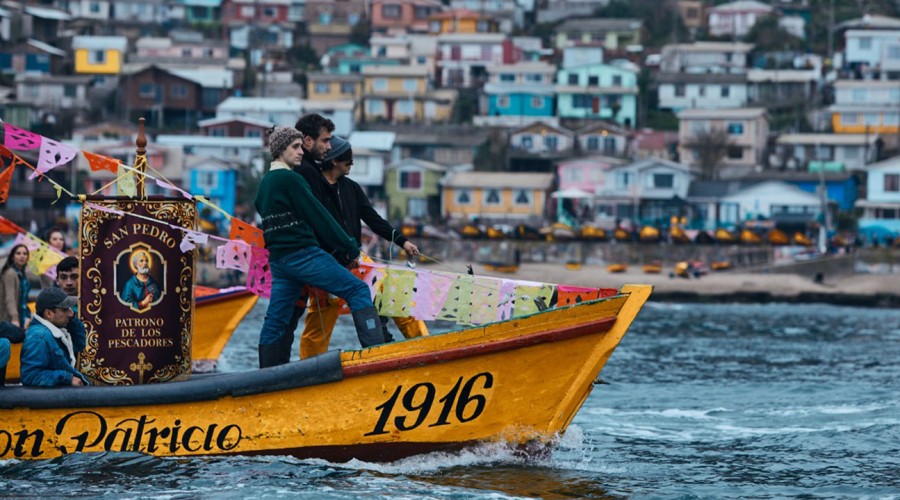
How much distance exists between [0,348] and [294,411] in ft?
8.01

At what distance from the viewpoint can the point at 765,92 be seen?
94.6 meters

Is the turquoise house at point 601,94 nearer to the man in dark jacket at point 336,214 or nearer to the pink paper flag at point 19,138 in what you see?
the man in dark jacket at point 336,214

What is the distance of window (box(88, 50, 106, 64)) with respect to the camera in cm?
9700

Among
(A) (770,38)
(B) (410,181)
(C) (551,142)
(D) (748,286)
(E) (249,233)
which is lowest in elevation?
(D) (748,286)

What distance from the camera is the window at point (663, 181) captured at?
255ft

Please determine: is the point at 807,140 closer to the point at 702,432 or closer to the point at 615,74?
the point at 615,74

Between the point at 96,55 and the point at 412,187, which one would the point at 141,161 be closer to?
the point at 412,187

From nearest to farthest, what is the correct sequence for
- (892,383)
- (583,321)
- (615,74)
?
1. (583,321)
2. (892,383)
3. (615,74)

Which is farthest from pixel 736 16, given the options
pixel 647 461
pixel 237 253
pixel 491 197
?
pixel 237 253

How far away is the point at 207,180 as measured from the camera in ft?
247

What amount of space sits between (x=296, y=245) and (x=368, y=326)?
88 centimetres

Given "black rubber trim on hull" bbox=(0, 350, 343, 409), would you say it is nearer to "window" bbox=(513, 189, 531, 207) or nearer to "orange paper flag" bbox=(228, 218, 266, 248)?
"orange paper flag" bbox=(228, 218, 266, 248)

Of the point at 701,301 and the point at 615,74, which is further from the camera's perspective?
the point at 615,74

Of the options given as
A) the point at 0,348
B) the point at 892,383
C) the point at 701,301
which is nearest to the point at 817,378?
the point at 892,383
